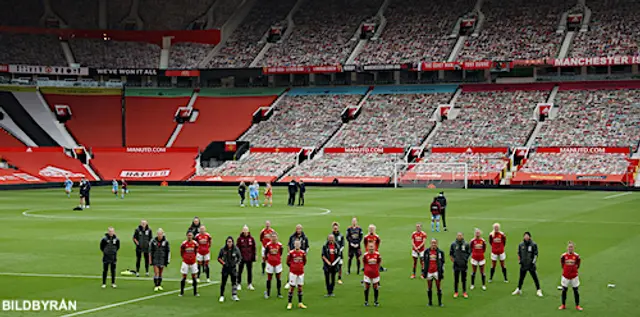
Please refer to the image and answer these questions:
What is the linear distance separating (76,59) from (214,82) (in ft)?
56.9

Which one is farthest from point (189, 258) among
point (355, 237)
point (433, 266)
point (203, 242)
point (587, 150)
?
point (587, 150)

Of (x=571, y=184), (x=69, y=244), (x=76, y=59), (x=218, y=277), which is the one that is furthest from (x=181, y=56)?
(x=218, y=277)

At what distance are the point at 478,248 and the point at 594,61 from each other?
2693 inches

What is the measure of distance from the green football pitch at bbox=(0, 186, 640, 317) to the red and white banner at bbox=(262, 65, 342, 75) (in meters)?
33.2

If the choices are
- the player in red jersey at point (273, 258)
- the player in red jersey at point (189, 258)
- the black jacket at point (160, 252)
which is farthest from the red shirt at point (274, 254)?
the black jacket at point (160, 252)

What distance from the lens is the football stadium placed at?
142ft

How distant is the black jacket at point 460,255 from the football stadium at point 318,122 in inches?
258

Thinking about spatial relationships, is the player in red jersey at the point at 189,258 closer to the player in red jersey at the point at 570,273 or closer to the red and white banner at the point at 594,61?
the player in red jersey at the point at 570,273

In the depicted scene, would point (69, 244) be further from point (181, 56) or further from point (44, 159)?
point (181, 56)

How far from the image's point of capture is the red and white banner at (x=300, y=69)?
97.1m

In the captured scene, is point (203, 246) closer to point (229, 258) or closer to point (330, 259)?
point (229, 258)

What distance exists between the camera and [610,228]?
127 ft

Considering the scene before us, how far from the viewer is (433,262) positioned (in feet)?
68.4

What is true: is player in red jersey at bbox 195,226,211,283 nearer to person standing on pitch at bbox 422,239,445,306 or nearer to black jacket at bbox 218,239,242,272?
black jacket at bbox 218,239,242,272
